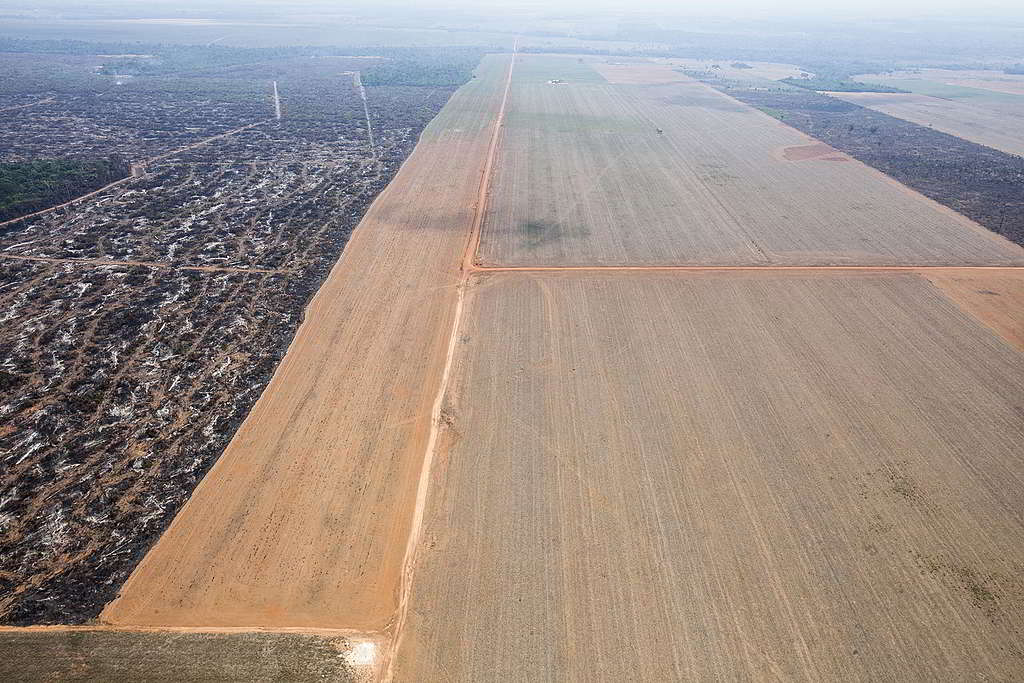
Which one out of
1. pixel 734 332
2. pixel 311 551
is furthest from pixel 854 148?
pixel 311 551

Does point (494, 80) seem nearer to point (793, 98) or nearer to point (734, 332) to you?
point (793, 98)

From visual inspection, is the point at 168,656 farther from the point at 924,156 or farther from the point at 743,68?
the point at 743,68

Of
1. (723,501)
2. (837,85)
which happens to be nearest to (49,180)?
(723,501)

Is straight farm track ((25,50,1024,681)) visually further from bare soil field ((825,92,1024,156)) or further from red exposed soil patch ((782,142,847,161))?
bare soil field ((825,92,1024,156))

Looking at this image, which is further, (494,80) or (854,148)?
(494,80)

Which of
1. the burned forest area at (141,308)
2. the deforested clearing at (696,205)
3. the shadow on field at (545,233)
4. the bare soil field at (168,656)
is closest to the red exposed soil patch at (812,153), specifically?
the deforested clearing at (696,205)

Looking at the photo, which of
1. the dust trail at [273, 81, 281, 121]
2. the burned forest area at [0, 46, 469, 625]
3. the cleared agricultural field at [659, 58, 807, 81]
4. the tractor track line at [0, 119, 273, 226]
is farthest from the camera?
the cleared agricultural field at [659, 58, 807, 81]

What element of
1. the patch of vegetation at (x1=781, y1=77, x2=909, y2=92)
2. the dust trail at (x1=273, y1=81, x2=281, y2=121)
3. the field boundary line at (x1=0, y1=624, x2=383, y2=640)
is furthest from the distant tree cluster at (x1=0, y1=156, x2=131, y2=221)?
the patch of vegetation at (x1=781, y1=77, x2=909, y2=92)
